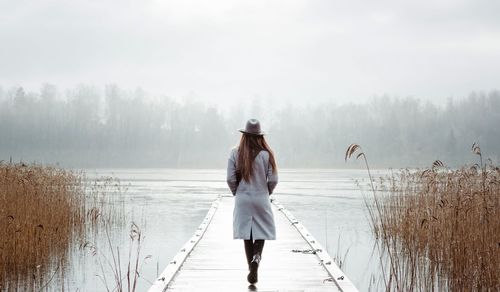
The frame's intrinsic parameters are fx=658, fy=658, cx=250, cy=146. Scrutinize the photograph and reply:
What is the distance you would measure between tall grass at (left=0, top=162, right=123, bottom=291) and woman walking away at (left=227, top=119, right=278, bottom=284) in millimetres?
2113

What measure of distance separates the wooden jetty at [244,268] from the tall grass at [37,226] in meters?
1.44

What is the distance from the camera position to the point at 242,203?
6648 mm

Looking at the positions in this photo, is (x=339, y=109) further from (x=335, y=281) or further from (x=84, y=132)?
(x=335, y=281)

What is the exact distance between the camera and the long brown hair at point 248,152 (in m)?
6.49

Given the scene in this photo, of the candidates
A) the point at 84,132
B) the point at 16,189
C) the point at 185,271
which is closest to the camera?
the point at 185,271

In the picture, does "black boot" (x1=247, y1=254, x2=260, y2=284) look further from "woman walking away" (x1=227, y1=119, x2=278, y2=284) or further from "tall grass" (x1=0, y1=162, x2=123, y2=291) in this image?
"tall grass" (x1=0, y1=162, x2=123, y2=291)

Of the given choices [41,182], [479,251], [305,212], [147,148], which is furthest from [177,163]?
[479,251]

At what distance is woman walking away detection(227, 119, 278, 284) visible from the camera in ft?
21.4

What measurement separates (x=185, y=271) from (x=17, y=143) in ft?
274

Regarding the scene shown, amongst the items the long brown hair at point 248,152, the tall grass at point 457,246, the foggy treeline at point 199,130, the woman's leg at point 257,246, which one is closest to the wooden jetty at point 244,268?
the woman's leg at point 257,246

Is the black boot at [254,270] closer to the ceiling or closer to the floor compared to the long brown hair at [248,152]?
closer to the floor

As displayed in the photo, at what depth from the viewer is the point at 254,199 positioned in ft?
21.7

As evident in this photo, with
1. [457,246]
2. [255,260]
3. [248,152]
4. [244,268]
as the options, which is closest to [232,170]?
[248,152]

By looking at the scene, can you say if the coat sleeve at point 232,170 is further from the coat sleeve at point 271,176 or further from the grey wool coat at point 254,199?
the coat sleeve at point 271,176
